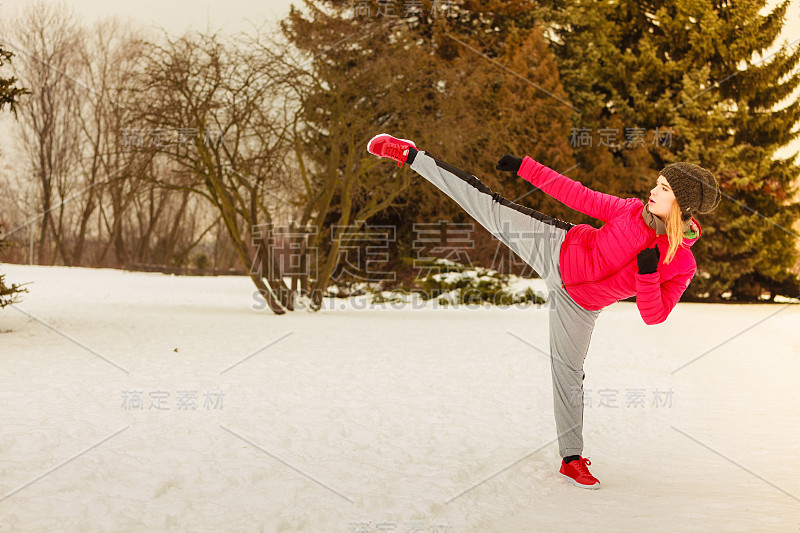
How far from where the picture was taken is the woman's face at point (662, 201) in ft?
12.2

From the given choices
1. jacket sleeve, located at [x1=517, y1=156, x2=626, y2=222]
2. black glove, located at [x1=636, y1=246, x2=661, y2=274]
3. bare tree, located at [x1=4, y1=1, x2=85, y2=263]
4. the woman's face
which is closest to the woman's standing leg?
jacket sleeve, located at [x1=517, y1=156, x2=626, y2=222]

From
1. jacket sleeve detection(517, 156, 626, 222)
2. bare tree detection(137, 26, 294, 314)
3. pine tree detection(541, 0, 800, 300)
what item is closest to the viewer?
jacket sleeve detection(517, 156, 626, 222)

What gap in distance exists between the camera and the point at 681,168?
3.77 meters

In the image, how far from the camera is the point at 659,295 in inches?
152

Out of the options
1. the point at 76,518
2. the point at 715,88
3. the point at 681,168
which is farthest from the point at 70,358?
the point at 715,88

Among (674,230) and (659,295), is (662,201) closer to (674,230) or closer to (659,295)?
(674,230)

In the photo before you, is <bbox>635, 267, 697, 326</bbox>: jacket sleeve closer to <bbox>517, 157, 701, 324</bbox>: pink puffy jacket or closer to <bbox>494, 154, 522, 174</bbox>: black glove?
<bbox>517, 157, 701, 324</bbox>: pink puffy jacket

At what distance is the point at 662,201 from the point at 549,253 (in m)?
0.74

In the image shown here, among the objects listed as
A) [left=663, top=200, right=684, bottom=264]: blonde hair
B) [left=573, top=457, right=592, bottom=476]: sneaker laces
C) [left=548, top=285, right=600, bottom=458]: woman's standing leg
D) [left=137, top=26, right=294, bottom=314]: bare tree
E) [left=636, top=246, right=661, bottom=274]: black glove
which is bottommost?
[left=573, top=457, right=592, bottom=476]: sneaker laces

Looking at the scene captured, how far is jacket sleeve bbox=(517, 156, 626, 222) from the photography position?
405 centimetres

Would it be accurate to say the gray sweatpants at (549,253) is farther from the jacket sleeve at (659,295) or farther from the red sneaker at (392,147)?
the jacket sleeve at (659,295)

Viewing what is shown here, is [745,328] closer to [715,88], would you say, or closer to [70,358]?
[715,88]

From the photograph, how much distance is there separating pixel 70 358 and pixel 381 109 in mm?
8061

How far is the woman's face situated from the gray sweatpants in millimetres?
544
